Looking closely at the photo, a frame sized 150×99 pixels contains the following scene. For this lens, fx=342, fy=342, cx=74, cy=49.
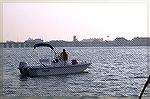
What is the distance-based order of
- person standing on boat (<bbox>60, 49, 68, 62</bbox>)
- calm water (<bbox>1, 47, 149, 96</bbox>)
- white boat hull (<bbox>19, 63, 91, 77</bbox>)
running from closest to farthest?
calm water (<bbox>1, 47, 149, 96</bbox>)
person standing on boat (<bbox>60, 49, 68, 62</bbox>)
white boat hull (<bbox>19, 63, 91, 77</bbox>)

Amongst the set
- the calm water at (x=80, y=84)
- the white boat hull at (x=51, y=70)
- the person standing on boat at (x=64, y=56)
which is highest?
the person standing on boat at (x=64, y=56)

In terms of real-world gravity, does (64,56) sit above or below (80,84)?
above

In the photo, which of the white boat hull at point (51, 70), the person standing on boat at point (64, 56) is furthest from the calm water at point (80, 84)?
the person standing on boat at point (64, 56)

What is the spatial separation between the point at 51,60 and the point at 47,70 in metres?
1.32

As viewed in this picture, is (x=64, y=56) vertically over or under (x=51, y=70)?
over

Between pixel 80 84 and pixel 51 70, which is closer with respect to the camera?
pixel 80 84

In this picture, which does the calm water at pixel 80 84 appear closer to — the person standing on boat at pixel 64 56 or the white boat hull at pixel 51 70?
the white boat hull at pixel 51 70

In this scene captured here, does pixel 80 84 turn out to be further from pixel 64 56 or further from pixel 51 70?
pixel 51 70

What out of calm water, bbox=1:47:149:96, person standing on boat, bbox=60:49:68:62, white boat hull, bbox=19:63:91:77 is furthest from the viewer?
white boat hull, bbox=19:63:91:77

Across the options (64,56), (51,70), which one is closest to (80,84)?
(64,56)

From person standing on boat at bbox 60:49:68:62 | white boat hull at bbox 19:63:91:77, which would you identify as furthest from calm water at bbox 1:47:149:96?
person standing on boat at bbox 60:49:68:62

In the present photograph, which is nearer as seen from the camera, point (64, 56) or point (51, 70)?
point (64, 56)

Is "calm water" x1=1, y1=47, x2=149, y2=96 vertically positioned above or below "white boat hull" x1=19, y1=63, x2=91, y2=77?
below

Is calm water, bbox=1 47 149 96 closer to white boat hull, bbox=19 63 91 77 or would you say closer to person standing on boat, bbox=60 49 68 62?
white boat hull, bbox=19 63 91 77
